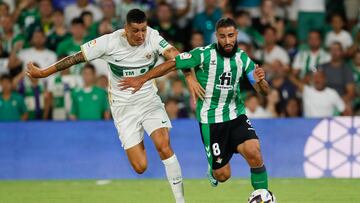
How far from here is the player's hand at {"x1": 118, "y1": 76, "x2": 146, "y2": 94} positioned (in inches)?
444

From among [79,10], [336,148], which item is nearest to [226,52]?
[336,148]

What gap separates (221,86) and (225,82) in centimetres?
7

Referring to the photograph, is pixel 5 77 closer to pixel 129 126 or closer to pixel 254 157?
pixel 129 126

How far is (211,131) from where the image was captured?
11.4 m

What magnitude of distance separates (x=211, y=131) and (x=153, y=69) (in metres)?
1.03

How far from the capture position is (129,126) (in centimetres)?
1175

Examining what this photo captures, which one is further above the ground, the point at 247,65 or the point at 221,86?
the point at 247,65

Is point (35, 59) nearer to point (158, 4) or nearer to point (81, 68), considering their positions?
point (81, 68)

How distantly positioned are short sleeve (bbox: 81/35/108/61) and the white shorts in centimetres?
76

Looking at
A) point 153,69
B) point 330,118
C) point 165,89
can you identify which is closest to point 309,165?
point 330,118

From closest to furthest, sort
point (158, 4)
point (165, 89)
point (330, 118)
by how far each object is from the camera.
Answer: point (330, 118) → point (165, 89) → point (158, 4)

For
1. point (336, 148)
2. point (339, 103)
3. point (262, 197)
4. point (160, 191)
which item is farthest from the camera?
point (339, 103)

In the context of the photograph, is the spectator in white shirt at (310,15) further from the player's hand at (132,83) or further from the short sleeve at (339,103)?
the player's hand at (132,83)

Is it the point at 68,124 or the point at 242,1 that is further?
the point at 242,1
